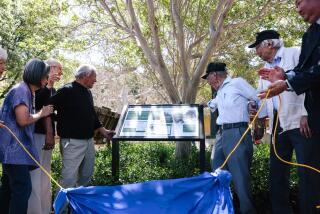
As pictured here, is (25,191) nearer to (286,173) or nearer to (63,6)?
(286,173)

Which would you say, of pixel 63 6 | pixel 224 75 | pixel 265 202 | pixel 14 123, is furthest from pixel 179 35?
pixel 14 123

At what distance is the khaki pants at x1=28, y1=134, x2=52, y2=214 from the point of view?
13.6 feet

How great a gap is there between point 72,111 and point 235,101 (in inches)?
76.3

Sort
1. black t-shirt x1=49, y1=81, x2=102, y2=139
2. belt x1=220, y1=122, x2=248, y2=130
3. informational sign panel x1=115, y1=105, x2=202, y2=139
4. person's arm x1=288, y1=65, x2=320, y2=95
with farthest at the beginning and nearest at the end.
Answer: informational sign panel x1=115, y1=105, x2=202, y2=139, black t-shirt x1=49, y1=81, x2=102, y2=139, belt x1=220, y1=122, x2=248, y2=130, person's arm x1=288, y1=65, x2=320, y2=95

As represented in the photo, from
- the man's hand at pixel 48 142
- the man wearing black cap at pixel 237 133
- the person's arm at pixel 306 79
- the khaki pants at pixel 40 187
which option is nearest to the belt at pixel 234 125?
the man wearing black cap at pixel 237 133

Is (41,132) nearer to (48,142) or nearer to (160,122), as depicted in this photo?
(48,142)

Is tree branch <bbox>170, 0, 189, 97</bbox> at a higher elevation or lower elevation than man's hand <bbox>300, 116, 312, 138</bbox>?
higher

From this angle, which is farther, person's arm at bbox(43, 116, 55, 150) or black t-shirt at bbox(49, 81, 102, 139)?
black t-shirt at bbox(49, 81, 102, 139)

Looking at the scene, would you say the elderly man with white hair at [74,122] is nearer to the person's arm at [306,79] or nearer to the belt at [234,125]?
the belt at [234,125]

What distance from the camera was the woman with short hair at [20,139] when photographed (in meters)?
3.54

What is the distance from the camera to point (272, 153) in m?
4.01

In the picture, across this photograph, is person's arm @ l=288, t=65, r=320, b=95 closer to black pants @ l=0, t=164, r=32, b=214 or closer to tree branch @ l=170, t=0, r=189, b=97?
black pants @ l=0, t=164, r=32, b=214

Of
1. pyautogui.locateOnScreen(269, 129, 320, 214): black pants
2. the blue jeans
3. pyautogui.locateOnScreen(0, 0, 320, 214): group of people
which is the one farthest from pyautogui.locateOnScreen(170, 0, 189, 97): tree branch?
pyautogui.locateOnScreen(269, 129, 320, 214): black pants

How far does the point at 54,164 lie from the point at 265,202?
328 centimetres
